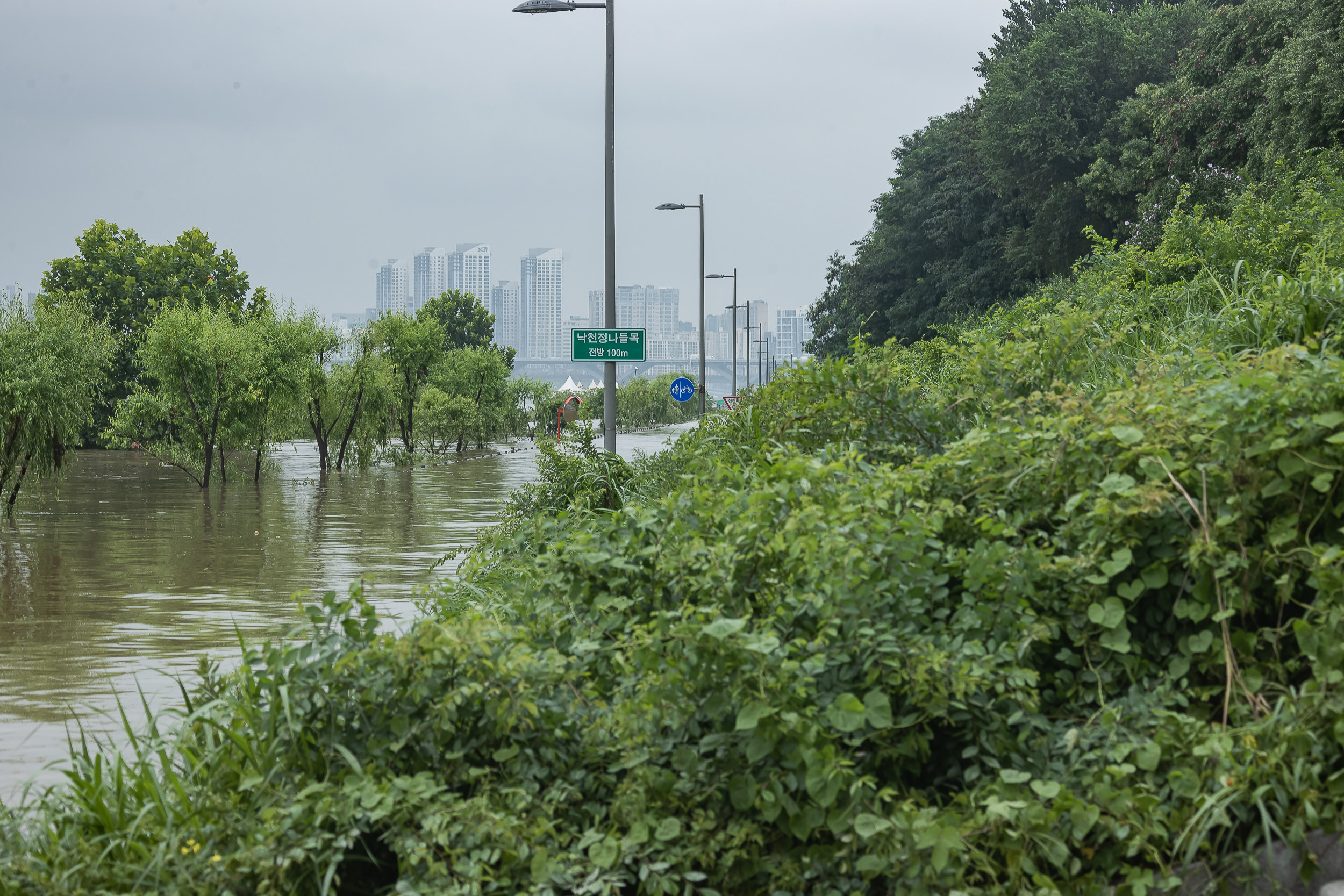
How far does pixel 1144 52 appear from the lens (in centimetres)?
3369

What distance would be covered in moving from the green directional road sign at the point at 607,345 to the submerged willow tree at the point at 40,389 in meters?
11.1

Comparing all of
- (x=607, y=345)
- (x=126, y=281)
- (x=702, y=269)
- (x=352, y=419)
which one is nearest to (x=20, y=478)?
(x=607, y=345)

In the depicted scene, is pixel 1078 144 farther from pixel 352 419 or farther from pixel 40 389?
pixel 40 389

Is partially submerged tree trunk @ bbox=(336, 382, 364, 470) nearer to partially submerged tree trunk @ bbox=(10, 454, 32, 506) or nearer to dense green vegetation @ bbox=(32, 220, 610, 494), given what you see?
dense green vegetation @ bbox=(32, 220, 610, 494)

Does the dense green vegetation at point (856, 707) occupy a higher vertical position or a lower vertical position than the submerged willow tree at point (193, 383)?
lower

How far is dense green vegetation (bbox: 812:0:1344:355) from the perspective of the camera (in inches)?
827

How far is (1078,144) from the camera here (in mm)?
32844

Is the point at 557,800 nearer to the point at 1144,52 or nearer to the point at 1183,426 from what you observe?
the point at 1183,426

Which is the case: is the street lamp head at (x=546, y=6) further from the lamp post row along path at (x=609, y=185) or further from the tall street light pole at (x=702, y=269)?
the tall street light pole at (x=702, y=269)

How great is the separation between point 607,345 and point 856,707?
1300cm

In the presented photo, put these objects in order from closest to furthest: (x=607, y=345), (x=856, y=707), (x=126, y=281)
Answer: (x=856, y=707) < (x=607, y=345) < (x=126, y=281)

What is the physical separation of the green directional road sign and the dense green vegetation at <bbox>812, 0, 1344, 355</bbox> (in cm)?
347

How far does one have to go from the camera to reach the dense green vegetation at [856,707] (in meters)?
3.08

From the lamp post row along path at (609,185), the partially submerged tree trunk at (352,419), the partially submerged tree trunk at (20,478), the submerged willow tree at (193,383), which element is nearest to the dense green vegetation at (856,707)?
the lamp post row along path at (609,185)
